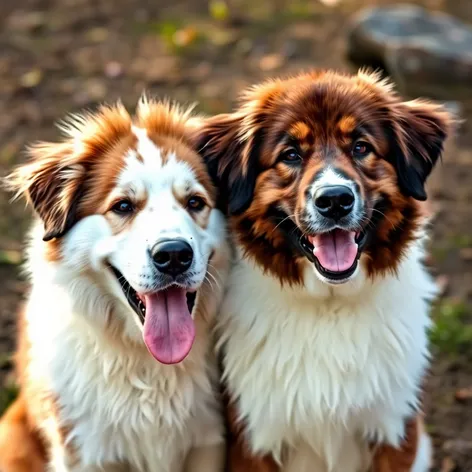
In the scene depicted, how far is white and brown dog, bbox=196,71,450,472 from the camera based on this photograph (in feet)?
13.1

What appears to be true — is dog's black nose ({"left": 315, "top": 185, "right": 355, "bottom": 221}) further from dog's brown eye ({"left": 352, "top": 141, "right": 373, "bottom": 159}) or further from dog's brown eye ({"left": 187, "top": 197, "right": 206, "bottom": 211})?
dog's brown eye ({"left": 187, "top": 197, "right": 206, "bottom": 211})

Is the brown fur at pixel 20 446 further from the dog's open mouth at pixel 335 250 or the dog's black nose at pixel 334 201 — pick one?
the dog's black nose at pixel 334 201

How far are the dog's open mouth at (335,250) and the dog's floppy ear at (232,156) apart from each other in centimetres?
35

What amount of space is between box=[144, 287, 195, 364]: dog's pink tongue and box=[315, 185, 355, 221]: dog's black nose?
2.38 ft

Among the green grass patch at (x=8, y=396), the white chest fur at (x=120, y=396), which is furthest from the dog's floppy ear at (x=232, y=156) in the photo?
the green grass patch at (x=8, y=396)

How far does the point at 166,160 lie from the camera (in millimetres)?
4031

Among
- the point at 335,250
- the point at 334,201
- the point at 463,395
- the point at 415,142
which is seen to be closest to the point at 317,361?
the point at 335,250

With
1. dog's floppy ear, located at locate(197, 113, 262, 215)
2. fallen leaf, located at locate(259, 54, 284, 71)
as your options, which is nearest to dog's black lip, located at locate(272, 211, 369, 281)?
dog's floppy ear, located at locate(197, 113, 262, 215)

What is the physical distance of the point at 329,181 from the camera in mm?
3777

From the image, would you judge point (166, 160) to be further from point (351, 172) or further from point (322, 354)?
point (322, 354)

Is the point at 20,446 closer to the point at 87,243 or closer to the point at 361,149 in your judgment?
the point at 87,243

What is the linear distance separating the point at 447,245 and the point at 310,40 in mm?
3184

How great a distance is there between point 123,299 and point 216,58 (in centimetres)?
515

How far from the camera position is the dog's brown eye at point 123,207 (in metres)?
4.00
